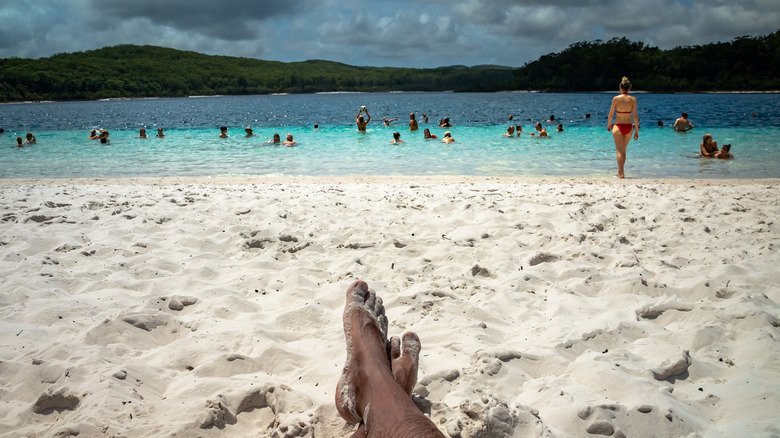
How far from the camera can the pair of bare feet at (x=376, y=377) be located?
1604 millimetres

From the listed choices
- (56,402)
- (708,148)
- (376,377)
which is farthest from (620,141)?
(56,402)

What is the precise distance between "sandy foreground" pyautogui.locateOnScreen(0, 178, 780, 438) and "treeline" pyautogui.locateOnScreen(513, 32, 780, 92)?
9008cm

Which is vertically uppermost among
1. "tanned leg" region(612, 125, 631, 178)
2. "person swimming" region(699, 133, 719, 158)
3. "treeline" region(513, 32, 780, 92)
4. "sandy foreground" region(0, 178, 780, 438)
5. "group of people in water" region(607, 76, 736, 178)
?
"treeline" region(513, 32, 780, 92)

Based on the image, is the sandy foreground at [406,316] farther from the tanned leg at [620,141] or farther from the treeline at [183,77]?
the treeline at [183,77]

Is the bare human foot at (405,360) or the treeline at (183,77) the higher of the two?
the treeline at (183,77)

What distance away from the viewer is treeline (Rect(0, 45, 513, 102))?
292 ft

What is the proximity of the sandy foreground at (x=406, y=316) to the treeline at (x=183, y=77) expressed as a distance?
107m

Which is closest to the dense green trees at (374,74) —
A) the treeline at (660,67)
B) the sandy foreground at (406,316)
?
the treeline at (660,67)

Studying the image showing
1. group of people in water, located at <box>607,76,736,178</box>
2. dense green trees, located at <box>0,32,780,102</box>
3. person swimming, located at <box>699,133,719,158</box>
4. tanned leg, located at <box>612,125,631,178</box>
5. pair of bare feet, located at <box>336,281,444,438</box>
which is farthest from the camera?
dense green trees, located at <box>0,32,780,102</box>

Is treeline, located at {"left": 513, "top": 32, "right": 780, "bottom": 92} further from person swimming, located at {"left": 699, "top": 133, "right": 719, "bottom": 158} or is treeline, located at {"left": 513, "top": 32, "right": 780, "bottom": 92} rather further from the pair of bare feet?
the pair of bare feet

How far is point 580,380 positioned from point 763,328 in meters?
1.24

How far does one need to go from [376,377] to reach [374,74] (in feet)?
467

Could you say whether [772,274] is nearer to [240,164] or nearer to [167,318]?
[167,318]

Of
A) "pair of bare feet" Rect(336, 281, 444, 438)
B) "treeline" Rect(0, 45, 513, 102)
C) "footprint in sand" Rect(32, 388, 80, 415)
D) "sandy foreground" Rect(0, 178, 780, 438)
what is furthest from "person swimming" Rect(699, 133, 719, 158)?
"treeline" Rect(0, 45, 513, 102)
